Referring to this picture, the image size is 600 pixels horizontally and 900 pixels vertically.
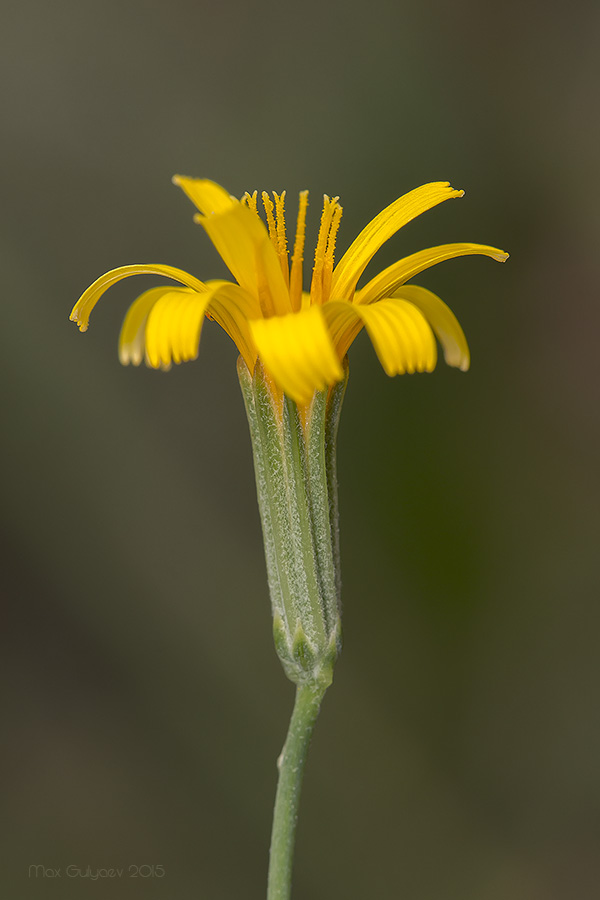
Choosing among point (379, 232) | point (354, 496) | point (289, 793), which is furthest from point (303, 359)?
point (354, 496)

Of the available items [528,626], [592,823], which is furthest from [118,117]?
[592,823]

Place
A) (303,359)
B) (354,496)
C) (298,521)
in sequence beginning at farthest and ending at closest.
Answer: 1. (354,496)
2. (298,521)
3. (303,359)

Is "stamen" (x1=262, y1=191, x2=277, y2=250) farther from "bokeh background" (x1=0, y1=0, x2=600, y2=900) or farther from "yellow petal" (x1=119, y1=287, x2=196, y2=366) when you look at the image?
"bokeh background" (x1=0, y1=0, x2=600, y2=900)

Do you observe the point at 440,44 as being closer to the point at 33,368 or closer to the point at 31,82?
the point at 31,82

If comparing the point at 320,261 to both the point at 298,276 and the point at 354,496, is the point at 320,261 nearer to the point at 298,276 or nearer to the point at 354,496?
the point at 298,276

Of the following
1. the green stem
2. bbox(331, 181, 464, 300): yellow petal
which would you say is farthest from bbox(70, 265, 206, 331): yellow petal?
the green stem

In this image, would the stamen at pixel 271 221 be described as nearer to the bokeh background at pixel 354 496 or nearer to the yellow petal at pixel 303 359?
the yellow petal at pixel 303 359

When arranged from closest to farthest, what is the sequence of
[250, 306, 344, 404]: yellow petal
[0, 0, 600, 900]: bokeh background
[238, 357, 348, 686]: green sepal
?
[250, 306, 344, 404]: yellow petal, [238, 357, 348, 686]: green sepal, [0, 0, 600, 900]: bokeh background
